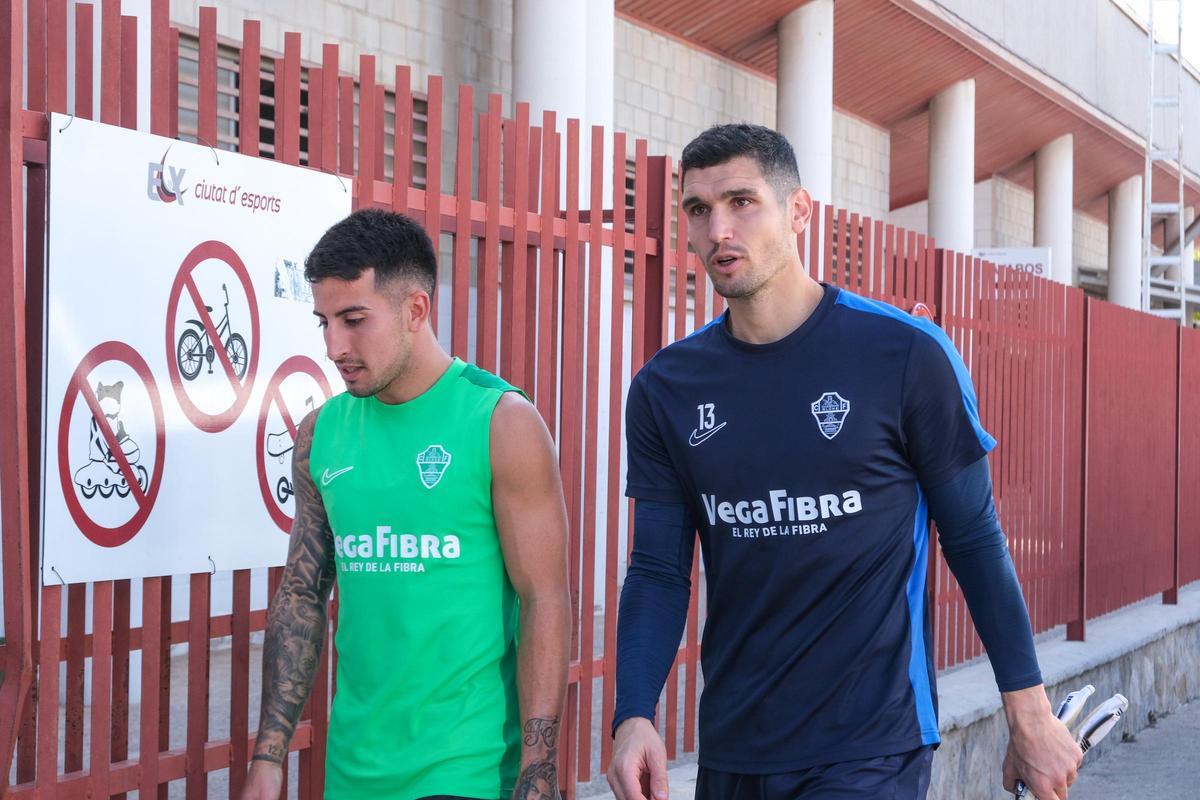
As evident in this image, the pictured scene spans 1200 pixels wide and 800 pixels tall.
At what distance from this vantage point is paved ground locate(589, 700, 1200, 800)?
7.35m

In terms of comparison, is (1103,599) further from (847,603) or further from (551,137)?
(847,603)

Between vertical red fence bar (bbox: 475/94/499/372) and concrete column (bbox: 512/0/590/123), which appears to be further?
concrete column (bbox: 512/0/590/123)

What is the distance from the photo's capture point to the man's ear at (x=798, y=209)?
3.08 meters

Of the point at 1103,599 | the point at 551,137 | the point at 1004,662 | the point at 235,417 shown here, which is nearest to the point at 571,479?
the point at 551,137

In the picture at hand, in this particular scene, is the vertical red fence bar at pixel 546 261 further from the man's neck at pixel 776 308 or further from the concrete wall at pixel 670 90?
the concrete wall at pixel 670 90

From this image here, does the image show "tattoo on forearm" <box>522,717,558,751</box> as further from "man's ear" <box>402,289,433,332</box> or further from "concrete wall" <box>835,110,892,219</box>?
"concrete wall" <box>835,110,892,219</box>

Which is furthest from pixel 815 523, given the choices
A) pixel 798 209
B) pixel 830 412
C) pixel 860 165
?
pixel 860 165

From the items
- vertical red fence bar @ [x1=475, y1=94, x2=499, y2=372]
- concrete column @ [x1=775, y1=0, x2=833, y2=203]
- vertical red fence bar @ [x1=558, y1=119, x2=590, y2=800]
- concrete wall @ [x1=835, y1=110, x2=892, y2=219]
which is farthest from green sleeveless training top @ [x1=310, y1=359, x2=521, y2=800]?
concrete wall @ [x1=835, y1=110, x2=892, y2=219]

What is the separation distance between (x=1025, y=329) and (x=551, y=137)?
475cm

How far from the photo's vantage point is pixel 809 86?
1593 centimetres

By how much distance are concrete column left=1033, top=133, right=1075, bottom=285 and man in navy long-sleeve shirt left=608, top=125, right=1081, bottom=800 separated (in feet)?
71.1

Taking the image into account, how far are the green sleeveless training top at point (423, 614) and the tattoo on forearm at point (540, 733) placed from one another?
46 mm

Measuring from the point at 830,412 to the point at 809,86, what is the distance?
13480 mm

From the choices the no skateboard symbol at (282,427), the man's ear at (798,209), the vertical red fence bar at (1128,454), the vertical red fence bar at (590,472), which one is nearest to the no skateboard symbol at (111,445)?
the no skateboard symbol at (282,427)
